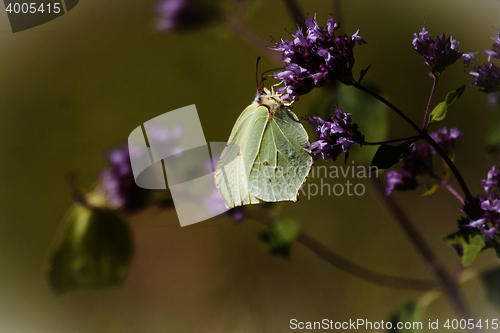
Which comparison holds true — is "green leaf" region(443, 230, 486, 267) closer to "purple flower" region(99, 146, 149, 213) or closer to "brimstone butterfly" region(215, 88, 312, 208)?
"brimstone butterfly" region(215, 88, 312, 208)

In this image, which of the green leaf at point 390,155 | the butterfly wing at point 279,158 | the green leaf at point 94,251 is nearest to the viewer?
the green leaf at point 390,155

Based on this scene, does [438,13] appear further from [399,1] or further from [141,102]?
[141,102]

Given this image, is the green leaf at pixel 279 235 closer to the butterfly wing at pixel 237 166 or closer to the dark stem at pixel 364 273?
the dark stem at pixel 364 273

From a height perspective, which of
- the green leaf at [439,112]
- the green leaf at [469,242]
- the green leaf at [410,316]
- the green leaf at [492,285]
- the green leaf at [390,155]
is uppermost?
the green leaf at [439,112]

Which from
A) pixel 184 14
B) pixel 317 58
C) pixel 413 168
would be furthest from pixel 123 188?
pixel 413 168

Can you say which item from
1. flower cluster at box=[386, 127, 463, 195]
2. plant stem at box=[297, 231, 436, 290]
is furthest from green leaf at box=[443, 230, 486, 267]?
plant stem at box=[297, 231, 436, 290]

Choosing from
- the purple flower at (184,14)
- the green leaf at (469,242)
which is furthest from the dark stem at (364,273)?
the purple flower at (184,14)

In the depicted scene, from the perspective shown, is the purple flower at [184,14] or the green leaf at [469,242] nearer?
the green leaf at [469,242]
